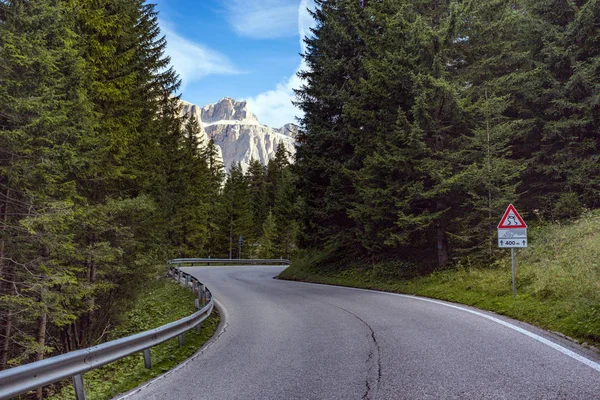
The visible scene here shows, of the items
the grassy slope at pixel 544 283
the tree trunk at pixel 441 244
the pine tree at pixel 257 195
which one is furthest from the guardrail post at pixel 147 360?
the pine tree at pixel 257 195

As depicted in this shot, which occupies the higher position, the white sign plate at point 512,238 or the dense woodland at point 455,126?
the dense woodland at point 455,126

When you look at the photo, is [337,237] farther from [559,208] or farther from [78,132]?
[78,132]

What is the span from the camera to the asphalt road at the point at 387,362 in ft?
13.9

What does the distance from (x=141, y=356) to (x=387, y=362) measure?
651 centimetres

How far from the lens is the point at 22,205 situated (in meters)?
9.23

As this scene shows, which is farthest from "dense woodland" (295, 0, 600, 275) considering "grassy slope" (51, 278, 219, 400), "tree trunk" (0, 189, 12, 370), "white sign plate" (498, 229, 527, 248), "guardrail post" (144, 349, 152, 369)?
"tree trunk" (0, 189, 12, 370)

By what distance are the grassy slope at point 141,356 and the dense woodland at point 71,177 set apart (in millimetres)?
1310

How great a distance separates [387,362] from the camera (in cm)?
531

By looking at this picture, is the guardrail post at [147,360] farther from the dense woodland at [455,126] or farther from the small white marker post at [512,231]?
the dense woodland at [455,126]

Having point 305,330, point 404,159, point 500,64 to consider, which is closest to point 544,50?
point 500,64

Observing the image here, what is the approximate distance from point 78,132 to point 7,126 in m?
1.49

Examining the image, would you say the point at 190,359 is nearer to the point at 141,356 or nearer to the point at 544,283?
the point at 141,356

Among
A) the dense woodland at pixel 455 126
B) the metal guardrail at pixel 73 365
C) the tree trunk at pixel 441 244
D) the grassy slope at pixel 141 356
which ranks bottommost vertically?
the grassy slope at pixel 141 356

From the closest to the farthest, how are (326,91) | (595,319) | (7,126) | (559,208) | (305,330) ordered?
(595,319)
(305,330)
(7,126)
(559,208)
(326,91)
